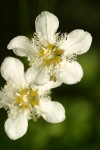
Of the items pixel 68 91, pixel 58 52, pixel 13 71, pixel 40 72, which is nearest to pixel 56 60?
pixel 58 52

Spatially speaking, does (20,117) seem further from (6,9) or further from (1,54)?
(6,9)

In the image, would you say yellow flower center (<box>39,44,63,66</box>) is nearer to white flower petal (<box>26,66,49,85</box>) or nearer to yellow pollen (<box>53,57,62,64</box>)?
yellow pollen (<box>53,57,62,64</box>)

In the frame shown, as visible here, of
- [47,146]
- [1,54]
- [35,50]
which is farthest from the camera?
[1,54]

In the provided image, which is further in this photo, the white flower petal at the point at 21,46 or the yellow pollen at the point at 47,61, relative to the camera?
the yellow pollen at the point at 47,61

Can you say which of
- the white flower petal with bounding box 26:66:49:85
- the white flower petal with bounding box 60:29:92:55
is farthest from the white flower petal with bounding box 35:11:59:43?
the white flower petal with bounding box 26:66:49:85

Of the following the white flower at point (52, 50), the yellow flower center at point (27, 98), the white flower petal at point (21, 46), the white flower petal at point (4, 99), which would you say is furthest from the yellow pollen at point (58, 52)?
the white flower petal at point (4, 99)

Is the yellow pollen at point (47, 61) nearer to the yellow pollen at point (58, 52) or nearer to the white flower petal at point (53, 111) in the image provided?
the yellow pollen at point (58, 52)

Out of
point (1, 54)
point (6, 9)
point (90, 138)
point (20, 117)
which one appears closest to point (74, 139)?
point (90, 138)
